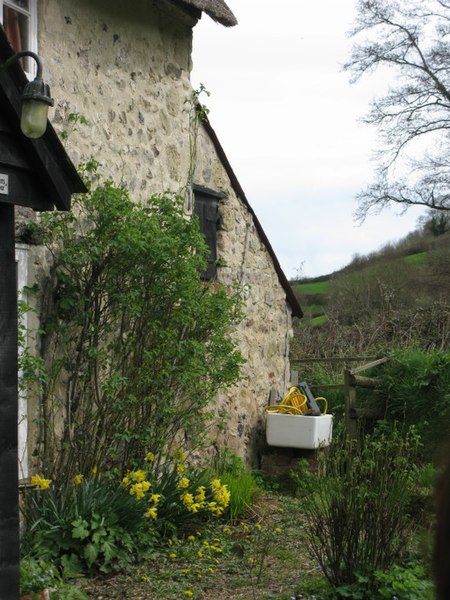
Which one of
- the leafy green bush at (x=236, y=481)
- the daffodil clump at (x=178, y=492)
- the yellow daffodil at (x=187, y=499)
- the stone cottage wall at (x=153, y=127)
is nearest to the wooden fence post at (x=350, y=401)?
the stone cottage wall at (x=153, y=127)

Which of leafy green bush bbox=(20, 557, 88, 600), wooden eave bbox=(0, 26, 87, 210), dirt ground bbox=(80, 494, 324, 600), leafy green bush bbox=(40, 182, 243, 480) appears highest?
wooden eave bbox=(0, 26, 87, 210)

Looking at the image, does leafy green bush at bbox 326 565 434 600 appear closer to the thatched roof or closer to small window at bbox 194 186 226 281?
small window at bbox 194 186 226 281

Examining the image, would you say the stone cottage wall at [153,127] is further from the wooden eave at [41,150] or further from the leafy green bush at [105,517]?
the wooden eave at [41,150]

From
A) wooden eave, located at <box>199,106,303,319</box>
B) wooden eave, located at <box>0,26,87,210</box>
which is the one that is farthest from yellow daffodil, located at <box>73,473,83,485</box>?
wooden eave, located at <box>199,106,303,319</box>

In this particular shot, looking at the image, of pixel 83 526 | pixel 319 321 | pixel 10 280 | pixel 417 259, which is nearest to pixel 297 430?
pixel 83 526

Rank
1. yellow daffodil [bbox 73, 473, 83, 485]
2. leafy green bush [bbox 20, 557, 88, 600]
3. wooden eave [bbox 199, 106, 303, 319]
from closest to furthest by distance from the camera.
Result: 1. leafy green bush [bbox 20, 557, 88, 600]
2. yellow daffodil [bbox 73, 473, 83, 485]
3. wooden eave [bbox 199, 106, 303, 319]

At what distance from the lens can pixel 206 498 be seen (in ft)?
24.3

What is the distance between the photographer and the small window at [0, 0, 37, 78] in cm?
655

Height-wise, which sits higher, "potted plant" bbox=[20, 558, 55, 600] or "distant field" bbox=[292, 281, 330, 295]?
"distant field" bbox=[292, 281, 330, 295]

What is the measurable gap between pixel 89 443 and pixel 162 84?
141 inches

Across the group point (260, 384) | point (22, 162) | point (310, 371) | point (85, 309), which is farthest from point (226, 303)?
point (310, 371)

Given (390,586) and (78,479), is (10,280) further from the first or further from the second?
(390,586)

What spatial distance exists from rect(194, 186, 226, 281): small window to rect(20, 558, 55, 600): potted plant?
4.28 meters

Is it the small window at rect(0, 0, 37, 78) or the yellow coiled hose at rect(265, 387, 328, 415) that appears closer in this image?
the small window at rect(0, 0, 37, 78)
